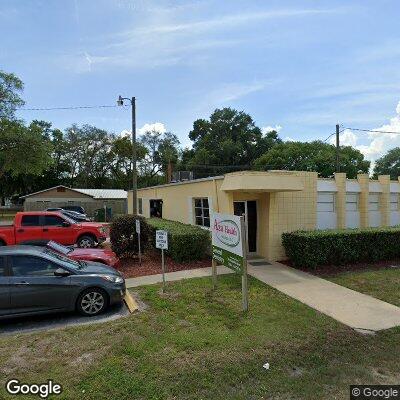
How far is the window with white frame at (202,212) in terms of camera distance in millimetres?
14372

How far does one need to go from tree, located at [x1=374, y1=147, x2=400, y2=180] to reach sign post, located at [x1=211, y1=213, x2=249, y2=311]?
2253 inches

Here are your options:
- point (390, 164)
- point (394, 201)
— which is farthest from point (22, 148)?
point (390, 164)

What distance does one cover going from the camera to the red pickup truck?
47.1ft

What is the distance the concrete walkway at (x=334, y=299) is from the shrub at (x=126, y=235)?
4109 mm

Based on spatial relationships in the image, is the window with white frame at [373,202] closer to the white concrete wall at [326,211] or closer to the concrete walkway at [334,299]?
the white concrete wall at [326,211]

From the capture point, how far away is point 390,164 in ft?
194

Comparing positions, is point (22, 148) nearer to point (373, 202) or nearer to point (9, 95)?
point (9, 95)

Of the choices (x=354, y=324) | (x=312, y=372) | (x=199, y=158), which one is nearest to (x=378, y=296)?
(x=354, y=324)

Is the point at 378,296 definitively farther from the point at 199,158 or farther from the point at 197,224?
the point at 199,158

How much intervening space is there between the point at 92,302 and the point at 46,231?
878cm

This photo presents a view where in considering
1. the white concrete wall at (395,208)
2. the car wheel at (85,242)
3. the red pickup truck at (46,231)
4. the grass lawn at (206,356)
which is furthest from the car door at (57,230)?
the white concrete wall at (395,208)

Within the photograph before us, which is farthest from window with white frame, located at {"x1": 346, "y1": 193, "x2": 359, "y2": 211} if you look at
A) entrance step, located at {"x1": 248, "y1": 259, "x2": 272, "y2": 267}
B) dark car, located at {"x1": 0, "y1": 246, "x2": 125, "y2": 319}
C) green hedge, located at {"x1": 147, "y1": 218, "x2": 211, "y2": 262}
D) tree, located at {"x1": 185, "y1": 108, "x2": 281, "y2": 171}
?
tree, located at {"x1": 185, "y1": 108, "x2": 281, "y2": 171}

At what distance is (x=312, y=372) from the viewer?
4871mm

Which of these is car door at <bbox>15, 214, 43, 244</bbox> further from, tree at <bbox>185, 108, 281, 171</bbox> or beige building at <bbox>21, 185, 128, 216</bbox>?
tree at <bbox>185, 108, 281, 171</bbox>
